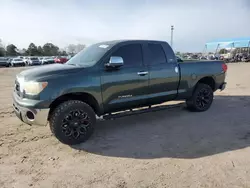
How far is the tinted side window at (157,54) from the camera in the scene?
559 cm

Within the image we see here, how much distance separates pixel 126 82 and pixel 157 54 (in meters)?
1.19

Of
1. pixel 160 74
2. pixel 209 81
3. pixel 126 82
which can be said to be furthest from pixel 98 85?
pixel 209 81

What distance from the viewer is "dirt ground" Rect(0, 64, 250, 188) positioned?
3.32 meters

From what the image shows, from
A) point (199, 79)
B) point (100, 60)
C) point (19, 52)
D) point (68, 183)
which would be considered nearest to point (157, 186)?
point (68, 183)

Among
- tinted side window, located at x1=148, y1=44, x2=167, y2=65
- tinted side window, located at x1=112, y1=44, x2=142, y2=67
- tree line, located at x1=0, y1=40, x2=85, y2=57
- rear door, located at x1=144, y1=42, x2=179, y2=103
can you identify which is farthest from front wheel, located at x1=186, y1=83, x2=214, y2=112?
tree line, located at x1=0, y1=40, x2=85, y2=57

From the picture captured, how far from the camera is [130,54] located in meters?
5.25

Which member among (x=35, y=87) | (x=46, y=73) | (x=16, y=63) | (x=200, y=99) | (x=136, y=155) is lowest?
(x=16, y=63)

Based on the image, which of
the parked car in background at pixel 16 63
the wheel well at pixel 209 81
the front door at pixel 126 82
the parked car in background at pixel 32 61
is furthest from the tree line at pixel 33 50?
the front door at pixel 126 82

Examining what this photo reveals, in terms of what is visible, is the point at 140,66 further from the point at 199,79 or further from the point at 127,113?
the point at 199,79

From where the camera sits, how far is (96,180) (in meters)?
3.32

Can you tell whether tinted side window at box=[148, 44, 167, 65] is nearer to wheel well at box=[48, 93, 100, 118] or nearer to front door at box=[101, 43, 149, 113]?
front door at box=[101, 43, 149, 113]

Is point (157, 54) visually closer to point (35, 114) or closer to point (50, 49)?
point (35, 114)

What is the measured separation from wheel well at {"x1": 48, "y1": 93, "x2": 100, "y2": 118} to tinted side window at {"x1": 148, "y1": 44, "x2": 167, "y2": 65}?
164cm

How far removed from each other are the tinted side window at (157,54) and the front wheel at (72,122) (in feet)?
6.35
